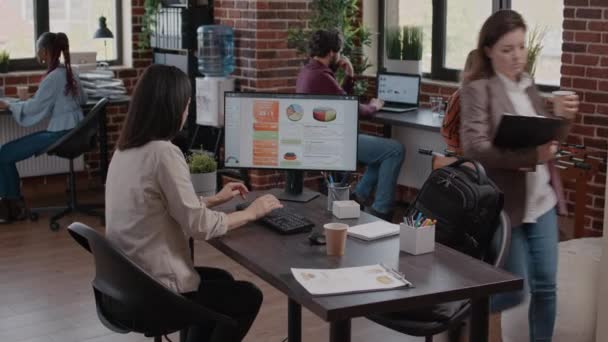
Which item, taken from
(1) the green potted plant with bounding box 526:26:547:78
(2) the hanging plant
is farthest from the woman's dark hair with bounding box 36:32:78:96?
(1) the green potted plant with bounding box 526:26:547:78

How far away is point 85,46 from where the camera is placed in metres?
7.24

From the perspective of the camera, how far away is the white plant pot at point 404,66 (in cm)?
653

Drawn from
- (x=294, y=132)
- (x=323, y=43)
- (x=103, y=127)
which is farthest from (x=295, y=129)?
(x=103, y=127)

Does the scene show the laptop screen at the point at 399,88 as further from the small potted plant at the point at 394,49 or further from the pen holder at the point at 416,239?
the pen holder at the point at 416,239

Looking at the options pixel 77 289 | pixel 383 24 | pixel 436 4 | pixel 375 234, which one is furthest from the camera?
pixel 383 24

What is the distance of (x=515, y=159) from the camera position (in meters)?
3.04

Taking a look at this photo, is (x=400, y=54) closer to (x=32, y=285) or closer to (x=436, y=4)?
(x=436, y=4)

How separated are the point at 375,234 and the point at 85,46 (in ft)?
16.2

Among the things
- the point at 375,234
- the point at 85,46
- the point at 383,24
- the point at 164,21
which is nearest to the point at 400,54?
the point at 383,24

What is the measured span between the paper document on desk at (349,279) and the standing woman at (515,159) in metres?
0.75

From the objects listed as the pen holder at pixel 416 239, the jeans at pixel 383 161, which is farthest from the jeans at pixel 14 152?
the pen holder at pixel 416 239

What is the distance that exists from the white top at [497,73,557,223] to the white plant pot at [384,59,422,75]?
10.8 ft

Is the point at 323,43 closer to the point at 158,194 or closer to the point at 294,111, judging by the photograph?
the point at 294,111

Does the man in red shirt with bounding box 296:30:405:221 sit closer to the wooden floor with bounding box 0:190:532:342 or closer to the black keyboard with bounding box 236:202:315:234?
the wooden floor with bounding box 0:190:532:342
